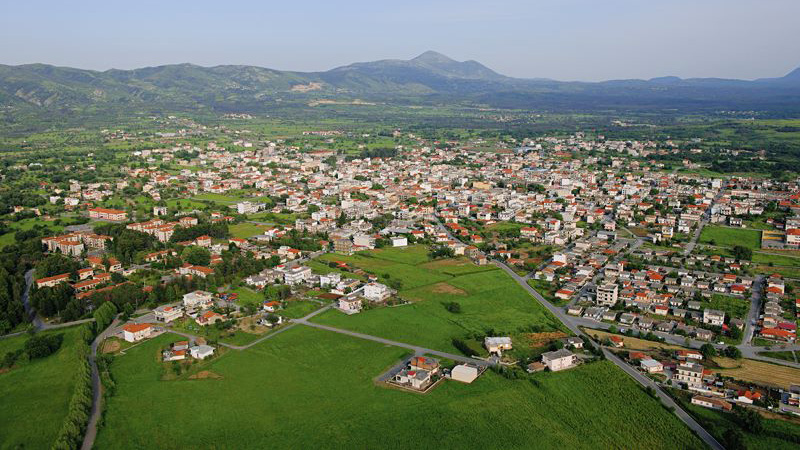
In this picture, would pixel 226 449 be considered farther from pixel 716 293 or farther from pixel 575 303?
pixel 716 293

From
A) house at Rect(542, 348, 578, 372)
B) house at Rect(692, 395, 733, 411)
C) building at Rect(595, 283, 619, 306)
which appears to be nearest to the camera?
house at Rect(692, 395, 733, 411)

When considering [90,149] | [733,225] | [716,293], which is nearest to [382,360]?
[716,293]

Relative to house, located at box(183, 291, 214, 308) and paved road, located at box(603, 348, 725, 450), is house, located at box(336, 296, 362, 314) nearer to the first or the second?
house, located at box(183, 291, 214, 308)

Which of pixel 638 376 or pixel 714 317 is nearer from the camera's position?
pixel 638 376

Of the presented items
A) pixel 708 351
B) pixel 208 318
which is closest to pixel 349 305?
pixel 208 318

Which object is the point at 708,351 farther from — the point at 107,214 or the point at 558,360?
the point at 107,214

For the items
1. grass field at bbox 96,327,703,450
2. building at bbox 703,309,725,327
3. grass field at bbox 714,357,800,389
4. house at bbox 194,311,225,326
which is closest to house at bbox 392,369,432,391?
grass field at bbox 96,327,703,450
